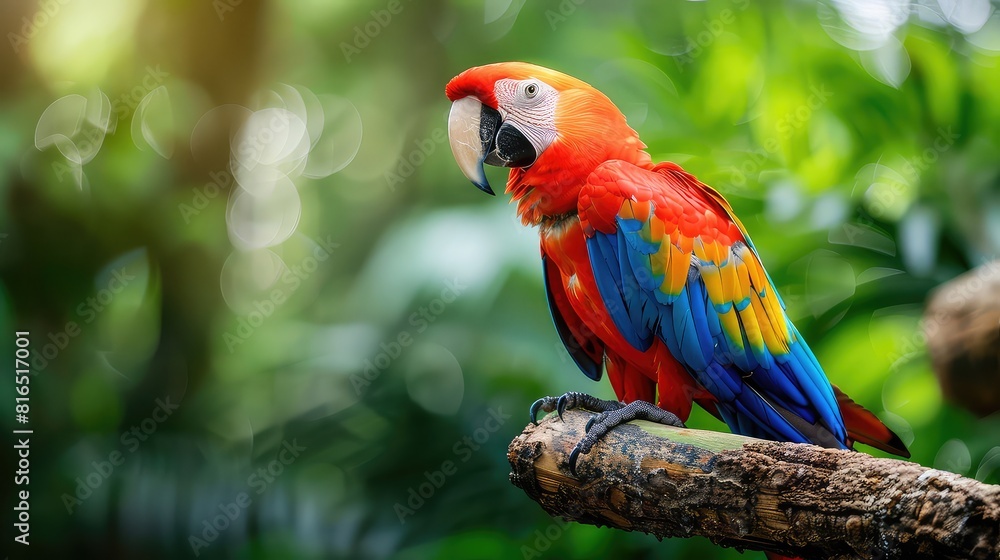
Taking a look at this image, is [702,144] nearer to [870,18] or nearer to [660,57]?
[660,57]

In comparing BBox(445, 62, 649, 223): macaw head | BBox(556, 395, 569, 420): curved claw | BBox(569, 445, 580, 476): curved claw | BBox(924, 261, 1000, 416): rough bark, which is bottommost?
BBox(924, 261, 1000, 416): rough bark

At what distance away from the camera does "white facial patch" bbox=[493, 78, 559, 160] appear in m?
1.26

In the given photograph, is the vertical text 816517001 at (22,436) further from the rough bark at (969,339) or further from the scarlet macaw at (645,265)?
the rough bark at (969,339)

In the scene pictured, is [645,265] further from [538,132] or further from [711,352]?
[538,132]

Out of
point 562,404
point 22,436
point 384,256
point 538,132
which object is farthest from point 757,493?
point 22,436

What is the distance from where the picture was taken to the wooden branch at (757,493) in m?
0.71

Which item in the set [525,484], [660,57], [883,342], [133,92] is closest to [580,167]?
[525,484]

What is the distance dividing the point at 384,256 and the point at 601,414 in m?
1.32

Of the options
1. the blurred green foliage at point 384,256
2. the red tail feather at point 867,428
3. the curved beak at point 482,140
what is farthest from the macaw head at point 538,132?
the blurred green foliage at point 384,256

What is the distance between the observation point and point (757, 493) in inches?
34.2

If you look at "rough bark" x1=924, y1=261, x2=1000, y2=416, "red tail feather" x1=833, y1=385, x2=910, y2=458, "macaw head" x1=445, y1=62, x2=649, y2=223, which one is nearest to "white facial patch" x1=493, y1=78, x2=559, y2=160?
"macaw head" x1=445, y1=62, x2=649, y2=223

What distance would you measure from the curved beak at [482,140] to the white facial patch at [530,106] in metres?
0.01

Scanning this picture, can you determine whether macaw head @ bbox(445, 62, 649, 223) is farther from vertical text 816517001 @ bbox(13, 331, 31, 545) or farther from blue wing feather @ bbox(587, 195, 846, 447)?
vertical text 816517001 @ bbox(13, 331, 31, 545)

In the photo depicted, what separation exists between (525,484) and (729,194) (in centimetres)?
123
